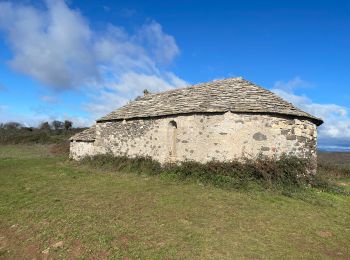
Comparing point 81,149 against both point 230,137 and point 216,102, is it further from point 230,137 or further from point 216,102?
point 230,137

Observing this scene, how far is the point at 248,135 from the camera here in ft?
47.2

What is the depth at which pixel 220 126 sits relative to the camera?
14664 millimetres

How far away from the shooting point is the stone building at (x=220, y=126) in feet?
46.9

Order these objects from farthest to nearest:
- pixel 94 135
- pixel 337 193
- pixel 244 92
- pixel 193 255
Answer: pixel 94 135, pixel 244 92, pixel 337 193, pixel 193 255

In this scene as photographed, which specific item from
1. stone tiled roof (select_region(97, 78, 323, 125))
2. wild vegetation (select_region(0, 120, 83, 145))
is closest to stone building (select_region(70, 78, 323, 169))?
stone tiled roof (select_region(97, 78, 323, 125))

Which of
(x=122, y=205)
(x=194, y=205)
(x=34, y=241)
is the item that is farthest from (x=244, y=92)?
(x=34, y=241)

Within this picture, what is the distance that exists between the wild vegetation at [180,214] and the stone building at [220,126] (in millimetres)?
958

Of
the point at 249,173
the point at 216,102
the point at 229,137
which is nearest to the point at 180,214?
the point at 249,173

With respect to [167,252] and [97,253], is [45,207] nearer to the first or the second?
[97,253]

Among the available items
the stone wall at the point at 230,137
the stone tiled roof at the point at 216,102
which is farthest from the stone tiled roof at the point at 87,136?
the stone wall at the point at 230,137

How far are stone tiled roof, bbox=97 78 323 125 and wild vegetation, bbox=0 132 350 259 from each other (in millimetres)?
2478

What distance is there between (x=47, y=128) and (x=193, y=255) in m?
64.1

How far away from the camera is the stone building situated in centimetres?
1430

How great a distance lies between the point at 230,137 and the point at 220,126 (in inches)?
25.9
